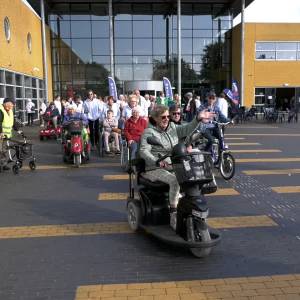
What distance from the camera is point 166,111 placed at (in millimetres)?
5309

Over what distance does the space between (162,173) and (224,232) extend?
1176 mm

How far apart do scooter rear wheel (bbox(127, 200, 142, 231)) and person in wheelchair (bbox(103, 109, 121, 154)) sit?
7278 millimetres

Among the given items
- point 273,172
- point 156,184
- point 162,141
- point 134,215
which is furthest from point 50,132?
point 156,184

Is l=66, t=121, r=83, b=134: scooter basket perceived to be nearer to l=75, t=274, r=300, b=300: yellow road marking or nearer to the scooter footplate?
the scooter footplate

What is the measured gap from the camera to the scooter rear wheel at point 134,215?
5.49 metres

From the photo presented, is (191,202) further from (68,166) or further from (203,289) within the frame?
(68,166)

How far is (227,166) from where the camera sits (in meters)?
9.21

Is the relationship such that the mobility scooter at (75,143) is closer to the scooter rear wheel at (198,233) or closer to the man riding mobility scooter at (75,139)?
the man riding mobility scooter at (75,139)

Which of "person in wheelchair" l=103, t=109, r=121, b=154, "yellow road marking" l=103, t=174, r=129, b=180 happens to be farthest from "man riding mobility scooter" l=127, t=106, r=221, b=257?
"person in wheelchair" l=103, t=109, r=121, b=154

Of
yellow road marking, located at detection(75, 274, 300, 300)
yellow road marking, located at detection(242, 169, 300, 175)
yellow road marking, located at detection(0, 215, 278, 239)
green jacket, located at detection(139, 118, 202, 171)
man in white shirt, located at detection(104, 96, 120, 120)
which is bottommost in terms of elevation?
yellow road marking, located at detection(75, 274, 300, 300)

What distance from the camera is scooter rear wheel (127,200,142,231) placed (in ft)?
18.0

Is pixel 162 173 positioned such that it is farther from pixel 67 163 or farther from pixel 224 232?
pixel 67 163

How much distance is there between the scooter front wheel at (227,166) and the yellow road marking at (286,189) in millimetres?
1116

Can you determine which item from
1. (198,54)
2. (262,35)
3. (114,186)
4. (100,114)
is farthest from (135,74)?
(114,186)
